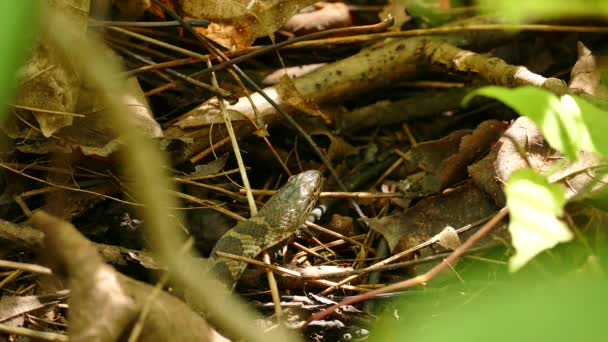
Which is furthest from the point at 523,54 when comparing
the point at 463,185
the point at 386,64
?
the point at 463,185

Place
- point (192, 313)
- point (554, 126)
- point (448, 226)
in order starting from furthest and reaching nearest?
point (448, 226)
point (192, 313)
point (554, 126)

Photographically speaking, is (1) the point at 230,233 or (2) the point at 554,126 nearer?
(2) the point at 554,126

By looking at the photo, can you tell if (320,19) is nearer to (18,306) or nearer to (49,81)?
(49,81)

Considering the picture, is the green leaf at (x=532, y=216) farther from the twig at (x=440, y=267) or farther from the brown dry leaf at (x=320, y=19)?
the brown dry leaf at (x=320, y=19)

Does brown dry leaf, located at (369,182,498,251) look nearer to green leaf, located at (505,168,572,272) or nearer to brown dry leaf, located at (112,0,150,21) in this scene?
green leaf, located at (505,168,572,272)

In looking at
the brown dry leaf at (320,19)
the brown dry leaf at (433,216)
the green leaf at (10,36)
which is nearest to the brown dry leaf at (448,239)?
the brown dry leaf at (433,216)

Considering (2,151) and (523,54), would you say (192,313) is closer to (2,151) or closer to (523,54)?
(2,151)
